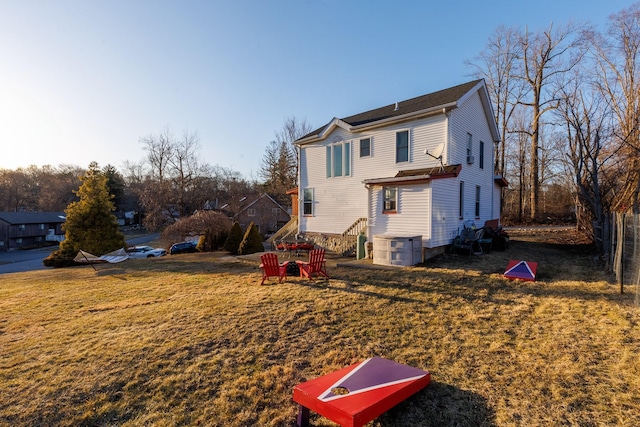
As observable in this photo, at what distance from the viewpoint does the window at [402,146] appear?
547 inches

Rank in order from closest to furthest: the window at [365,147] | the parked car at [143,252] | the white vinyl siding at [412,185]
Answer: the white vinyl siding at [412,185] → the window at [365,147] → the parked car at [143,252]

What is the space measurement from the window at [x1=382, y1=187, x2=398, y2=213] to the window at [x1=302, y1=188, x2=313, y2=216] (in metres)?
5.15

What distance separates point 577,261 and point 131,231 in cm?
7062

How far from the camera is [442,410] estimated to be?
3.35 meters

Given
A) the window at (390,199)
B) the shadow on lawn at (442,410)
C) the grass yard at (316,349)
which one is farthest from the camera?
the window at (390,199)

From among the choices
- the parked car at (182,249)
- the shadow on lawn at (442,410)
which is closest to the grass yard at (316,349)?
the shadow on lawn at (442,410)

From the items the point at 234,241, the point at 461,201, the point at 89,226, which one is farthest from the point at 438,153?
the point at 89,226

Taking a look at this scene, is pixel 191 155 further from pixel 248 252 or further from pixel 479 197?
pixel 479 197

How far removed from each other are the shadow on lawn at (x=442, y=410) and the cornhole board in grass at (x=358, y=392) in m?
0.14

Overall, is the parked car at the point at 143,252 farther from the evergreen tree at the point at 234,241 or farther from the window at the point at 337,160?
the window at the point at 337,160

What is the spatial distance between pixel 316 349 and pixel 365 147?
1188 centimetres

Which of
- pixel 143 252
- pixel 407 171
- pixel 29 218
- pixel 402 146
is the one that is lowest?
pixel 143 252

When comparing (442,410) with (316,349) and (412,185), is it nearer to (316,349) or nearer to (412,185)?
(316,349)

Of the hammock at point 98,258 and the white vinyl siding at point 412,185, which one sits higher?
the white vinyl siding at point 412,185
